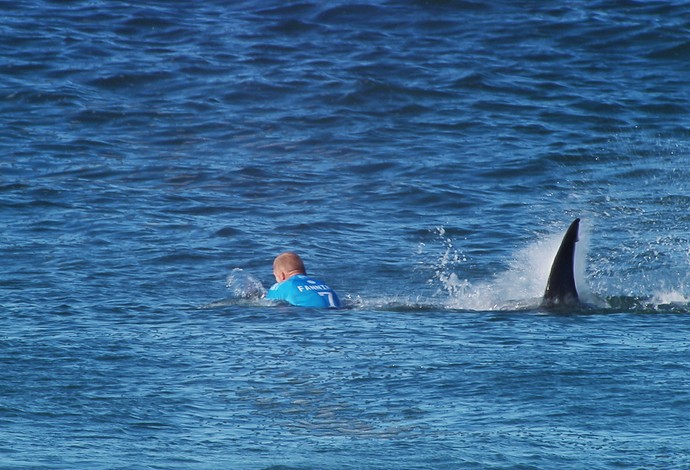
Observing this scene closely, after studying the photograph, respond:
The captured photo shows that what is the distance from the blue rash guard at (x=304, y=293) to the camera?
37.5 ft

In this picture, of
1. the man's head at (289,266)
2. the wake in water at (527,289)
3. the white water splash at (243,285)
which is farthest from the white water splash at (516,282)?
the white water splash at (243,285)

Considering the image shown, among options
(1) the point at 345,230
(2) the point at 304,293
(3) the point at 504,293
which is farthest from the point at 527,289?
(1) the point at 345,230

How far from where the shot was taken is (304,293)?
→ 11.5m

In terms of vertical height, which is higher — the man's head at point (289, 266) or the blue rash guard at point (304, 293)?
the man's head at point (289, 266)

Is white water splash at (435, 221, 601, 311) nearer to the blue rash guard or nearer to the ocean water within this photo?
the ocean water

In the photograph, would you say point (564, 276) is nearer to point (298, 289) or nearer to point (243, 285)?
point (298, 289)

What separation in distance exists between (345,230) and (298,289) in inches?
154

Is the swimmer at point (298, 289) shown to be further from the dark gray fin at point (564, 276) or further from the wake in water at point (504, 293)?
the dark gray fin at point (564, 276)

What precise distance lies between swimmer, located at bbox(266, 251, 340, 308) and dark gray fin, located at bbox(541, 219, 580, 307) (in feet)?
6.73

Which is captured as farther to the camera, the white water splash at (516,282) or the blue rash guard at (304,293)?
the white water splash at (516,282)

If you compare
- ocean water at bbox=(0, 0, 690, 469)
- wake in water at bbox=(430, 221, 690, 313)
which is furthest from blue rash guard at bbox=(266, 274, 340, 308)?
wake in water at bbox=(430, 221, 690, 313)

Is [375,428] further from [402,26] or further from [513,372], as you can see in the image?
[402,26]

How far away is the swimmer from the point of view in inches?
451

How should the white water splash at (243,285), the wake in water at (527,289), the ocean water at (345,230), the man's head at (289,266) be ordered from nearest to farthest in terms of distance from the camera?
the ocean water at (345,230), the wake in water at (527,289), the man's head at (289,266), the white water splash at (243,285)
